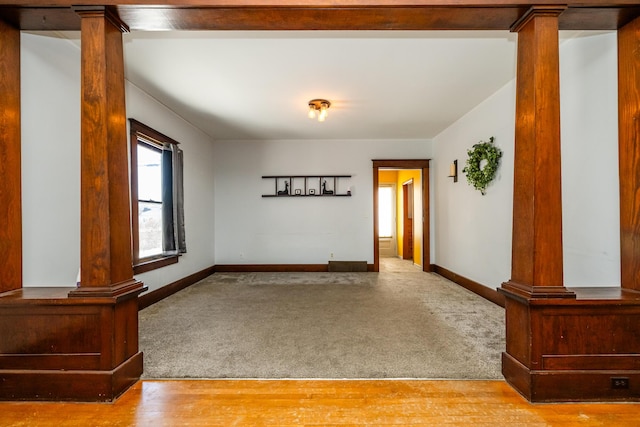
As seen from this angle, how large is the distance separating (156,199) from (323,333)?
2960 mm

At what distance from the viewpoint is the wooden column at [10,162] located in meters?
1.97

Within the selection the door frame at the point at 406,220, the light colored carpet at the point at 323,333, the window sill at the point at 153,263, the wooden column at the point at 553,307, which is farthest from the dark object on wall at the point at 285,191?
the wooden column at the point at 553,307

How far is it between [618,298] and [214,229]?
5.82m

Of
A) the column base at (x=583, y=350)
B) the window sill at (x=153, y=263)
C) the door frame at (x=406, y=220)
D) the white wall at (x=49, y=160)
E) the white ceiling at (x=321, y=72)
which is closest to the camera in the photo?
the column base at (x=583, y=350)

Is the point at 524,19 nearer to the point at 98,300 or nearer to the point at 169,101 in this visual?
the point at 98,300

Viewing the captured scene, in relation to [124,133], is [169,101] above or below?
above

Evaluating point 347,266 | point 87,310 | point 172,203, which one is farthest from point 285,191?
point 87,310

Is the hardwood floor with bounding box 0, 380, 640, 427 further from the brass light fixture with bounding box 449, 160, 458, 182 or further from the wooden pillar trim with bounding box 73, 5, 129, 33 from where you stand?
the brass light fixture with bounding box 449, 160, 458, 182

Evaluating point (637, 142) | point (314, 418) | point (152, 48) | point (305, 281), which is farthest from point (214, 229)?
point (637, 142)

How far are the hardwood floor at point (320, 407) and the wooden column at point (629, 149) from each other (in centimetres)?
86

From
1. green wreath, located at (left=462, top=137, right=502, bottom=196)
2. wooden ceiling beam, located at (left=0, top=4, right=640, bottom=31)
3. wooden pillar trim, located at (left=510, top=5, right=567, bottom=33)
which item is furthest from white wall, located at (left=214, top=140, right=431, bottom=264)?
wooden pillar trim, located at (left=510, top=5, right=567, bottom=33)

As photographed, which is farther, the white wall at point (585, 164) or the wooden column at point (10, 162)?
the white wall at point (585, 164)

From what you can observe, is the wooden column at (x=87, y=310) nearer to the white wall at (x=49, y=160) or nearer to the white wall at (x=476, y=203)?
the white wall at (x=49, y=160)

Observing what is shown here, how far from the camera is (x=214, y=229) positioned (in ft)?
20.1
